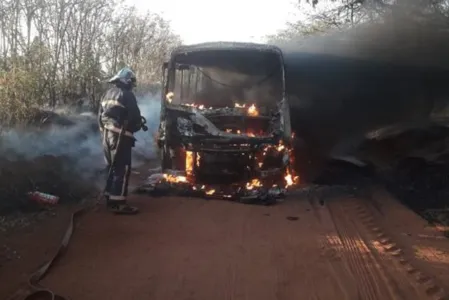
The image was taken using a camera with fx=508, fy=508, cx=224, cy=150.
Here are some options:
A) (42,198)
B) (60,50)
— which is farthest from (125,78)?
(60,50)

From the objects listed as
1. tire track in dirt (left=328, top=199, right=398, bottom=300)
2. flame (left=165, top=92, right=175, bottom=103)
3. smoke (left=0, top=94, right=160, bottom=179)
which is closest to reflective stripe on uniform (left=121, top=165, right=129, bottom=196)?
flame (left=165, top=92, right=175, bottom=103)

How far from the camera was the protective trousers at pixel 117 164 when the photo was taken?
734 cm

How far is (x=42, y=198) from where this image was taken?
7195 mm

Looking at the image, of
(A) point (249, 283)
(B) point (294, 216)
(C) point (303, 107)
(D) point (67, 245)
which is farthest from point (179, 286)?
(C) point (303, 107)

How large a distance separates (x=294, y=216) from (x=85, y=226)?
294cm

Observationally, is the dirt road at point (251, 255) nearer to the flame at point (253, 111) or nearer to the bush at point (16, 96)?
the flame at point (253, 111)

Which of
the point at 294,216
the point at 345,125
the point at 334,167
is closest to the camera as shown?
the point at 294,216

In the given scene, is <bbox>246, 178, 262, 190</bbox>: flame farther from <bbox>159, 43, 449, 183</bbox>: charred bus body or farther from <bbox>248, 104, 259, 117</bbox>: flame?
<bbox>248, 104, 259, 117</bbox>: flame

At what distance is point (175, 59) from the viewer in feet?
30.2

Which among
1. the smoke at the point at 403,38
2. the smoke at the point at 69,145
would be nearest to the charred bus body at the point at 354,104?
the smoke at the point at 403,38

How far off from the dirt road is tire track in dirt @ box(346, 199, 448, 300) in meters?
0.01

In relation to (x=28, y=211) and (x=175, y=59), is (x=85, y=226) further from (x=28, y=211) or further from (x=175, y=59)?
(x=175, y=59)

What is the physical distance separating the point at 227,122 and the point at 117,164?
84.7 inches

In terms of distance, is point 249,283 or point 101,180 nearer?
point 249,283
